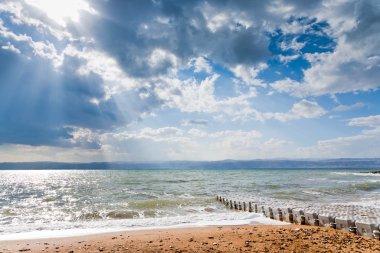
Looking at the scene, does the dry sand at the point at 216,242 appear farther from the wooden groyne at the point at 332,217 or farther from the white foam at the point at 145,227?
the white foam at the point at 145,227

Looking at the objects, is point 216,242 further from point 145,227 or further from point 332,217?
point 332,217

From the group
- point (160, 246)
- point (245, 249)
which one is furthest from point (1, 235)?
point (245, 249)

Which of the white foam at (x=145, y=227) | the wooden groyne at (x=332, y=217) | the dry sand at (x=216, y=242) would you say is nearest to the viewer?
the dry sand at (x=216, y=242)

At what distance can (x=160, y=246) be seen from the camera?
40.0ft

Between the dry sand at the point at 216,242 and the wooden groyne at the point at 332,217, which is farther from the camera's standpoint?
the wooden groyne at the point at 332,217

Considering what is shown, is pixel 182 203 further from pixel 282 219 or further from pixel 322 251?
pixel 322 251

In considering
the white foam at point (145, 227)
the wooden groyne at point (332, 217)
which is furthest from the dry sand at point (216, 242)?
the white foam at point (145, 227)

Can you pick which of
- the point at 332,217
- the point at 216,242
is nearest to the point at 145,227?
the point at 216,242

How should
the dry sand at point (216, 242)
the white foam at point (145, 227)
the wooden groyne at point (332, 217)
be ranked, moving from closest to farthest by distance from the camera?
the dry sand at point (216, 242), the wooden groyne at point (332, 217), the white foam at point (145, 227)

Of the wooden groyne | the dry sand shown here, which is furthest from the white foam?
the dry sand

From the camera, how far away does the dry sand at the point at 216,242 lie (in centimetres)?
1148

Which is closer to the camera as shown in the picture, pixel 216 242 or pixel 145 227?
pixel 216 242

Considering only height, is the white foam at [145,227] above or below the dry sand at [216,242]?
below

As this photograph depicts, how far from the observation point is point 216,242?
12.7 m
